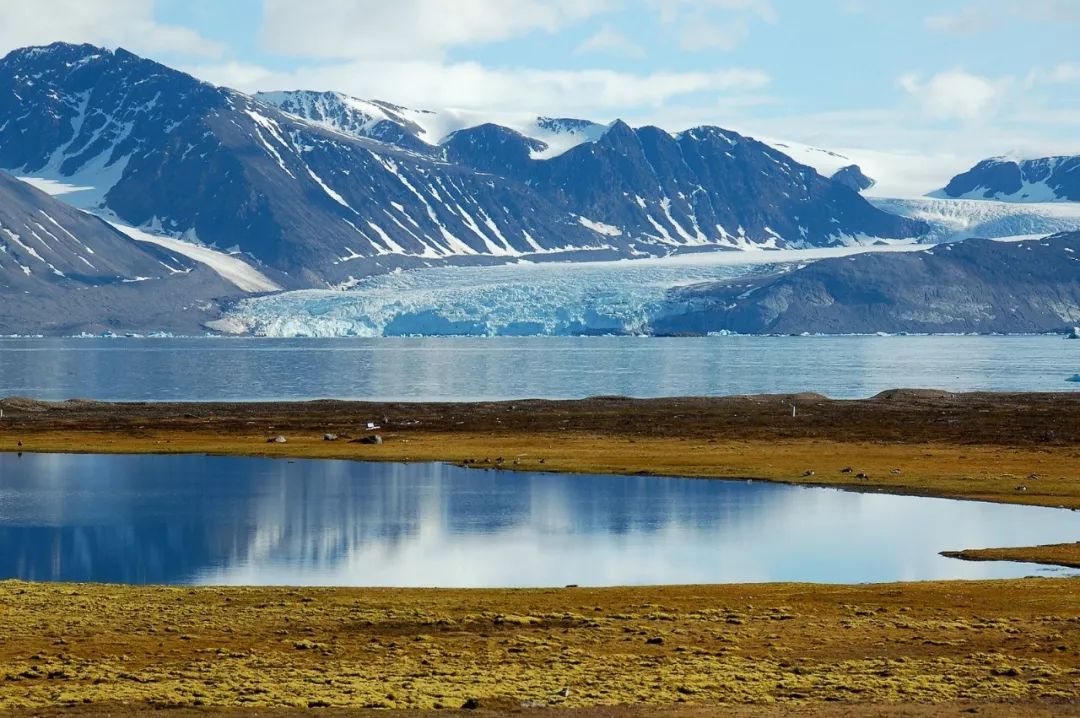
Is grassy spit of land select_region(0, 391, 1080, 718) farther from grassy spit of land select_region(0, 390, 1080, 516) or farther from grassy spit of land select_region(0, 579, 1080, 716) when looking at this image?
grassy spit of land select_region(0, 390, 1080, 516)

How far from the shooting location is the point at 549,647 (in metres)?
26.6

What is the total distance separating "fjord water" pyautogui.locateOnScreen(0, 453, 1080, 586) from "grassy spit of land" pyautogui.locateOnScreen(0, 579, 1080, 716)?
4189 millimetres

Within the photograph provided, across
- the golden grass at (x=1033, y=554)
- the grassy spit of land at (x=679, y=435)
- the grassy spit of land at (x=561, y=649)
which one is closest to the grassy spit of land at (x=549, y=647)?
the grassy spit of land at (x=561, y=649)

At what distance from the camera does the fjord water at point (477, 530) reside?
3803 cm

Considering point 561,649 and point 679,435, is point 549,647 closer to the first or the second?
point 561,649

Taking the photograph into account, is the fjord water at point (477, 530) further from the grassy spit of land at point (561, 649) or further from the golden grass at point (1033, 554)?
the grassy spit of land at point (561, 649)

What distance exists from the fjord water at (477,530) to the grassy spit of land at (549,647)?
4.19m

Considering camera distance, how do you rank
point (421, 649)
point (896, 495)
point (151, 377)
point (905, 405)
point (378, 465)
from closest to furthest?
point (421, 649)
point (896, 495)
point (378, 465)
point (905, 405)
point (151, 377)

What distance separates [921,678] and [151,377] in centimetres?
15581

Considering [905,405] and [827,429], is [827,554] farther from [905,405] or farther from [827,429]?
[905,405]

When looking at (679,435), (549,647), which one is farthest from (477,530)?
(679,435)

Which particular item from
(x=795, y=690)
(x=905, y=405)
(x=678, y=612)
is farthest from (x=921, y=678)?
(x=905, y=405)

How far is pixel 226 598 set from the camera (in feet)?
106

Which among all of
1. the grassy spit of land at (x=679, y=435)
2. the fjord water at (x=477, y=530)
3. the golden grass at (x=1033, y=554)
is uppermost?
the grassy spit of land at (x=679, y=435)
